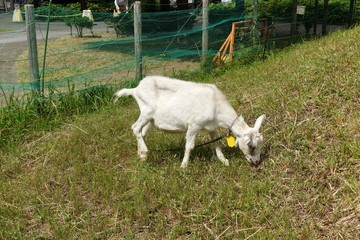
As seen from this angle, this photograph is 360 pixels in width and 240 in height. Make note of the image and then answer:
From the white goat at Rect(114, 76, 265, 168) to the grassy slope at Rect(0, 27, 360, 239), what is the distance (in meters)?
0.28

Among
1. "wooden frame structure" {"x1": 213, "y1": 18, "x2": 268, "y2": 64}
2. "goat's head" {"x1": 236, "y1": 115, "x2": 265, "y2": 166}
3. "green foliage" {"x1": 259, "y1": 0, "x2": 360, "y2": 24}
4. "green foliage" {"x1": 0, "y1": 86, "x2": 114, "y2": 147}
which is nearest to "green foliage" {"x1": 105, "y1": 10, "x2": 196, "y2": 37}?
"wooden frame structure" {"x1": 213, "y1": 18, "x2": 268, "y2": 64}

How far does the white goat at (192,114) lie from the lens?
13.9 ft

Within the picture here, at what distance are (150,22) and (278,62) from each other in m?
3.07

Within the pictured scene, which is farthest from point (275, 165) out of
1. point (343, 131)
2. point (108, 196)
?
point (108, 196)

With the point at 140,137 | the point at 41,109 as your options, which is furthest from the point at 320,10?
the point at 140,137

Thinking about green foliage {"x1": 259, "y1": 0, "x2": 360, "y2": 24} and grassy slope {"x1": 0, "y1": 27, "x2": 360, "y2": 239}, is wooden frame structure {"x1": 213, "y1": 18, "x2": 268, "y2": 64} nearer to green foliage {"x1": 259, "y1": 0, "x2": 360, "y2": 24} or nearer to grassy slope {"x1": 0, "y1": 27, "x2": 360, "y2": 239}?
grassy slope {"x1": 0, "y1": 27, "x2": 360, "y2": 239}

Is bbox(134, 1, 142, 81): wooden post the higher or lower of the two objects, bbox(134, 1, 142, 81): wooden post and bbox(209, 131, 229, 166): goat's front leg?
the higher

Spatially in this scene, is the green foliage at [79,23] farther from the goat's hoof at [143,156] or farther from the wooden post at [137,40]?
the goat's hoof at [143,156]

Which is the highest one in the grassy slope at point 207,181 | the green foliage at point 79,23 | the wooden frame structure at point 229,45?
the green foliage at point 79,23

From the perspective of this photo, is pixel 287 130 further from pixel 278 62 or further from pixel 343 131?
pixel 278 62

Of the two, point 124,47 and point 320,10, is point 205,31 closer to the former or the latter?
point 124,47

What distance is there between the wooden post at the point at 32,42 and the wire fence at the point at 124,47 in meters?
0.41

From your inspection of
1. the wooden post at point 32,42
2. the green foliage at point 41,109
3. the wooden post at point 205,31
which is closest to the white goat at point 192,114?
the green foliage at point 41,109

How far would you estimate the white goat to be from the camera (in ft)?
13.9
